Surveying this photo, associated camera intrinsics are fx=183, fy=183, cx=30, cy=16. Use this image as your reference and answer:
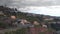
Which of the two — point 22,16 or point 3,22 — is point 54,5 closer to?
point 22,16

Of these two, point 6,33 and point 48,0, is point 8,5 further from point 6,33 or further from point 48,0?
point 6,33

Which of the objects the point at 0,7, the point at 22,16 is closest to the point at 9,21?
the point at 22,16

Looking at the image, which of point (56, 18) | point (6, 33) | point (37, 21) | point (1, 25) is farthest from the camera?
point (56, 18)

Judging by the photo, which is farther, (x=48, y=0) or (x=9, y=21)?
(x=48, y=0)

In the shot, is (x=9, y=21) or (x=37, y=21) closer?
(x=9, y=21)

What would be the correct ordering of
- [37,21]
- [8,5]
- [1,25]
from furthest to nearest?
1. [8,5]
2. [37,21]
3. [1,25]

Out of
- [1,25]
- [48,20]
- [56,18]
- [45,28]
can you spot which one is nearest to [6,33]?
[1,25]
